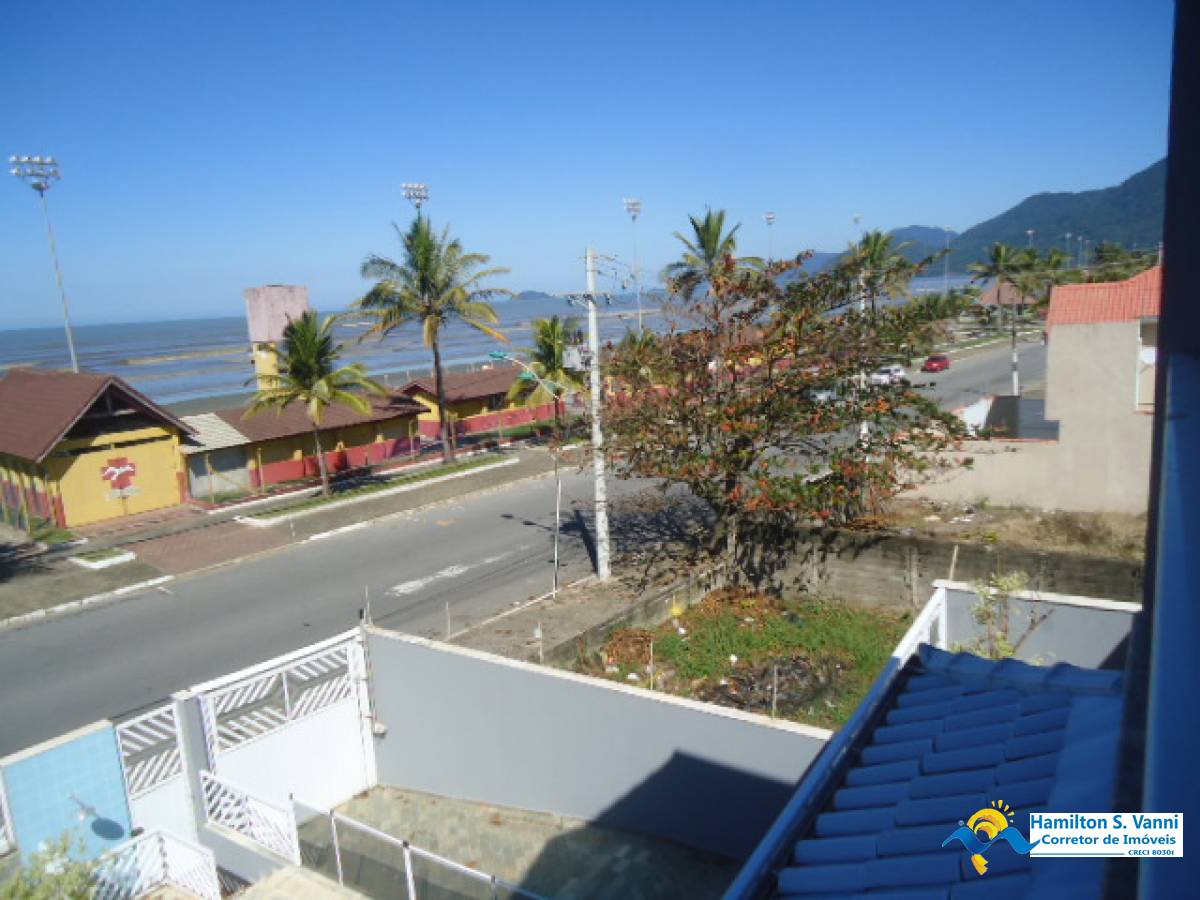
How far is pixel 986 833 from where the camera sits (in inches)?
141

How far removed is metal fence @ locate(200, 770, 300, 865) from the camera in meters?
9.23

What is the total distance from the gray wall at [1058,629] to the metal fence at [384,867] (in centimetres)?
575

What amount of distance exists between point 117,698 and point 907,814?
13.6 metres

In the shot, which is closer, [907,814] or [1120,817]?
[1120,817]

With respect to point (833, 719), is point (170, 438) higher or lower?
higher

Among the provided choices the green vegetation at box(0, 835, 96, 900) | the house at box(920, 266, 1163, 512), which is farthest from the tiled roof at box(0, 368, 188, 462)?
the house at box(920, 266, 1163, 512)

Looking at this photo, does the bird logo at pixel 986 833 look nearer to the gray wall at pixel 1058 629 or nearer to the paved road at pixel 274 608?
the gray wall at pixel 1058 629

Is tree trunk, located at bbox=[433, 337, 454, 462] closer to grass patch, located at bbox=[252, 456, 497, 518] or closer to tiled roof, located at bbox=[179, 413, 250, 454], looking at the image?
grass patch, located at bbox=[252, 456, 497, 518]

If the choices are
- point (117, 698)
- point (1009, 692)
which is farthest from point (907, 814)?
point (117, 698)

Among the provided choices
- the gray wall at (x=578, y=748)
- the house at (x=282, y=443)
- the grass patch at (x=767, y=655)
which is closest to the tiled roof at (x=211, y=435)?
the house at (x=282, y=443)

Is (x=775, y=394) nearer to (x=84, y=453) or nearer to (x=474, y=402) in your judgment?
(x=84, y=453)

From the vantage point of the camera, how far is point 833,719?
12.0m

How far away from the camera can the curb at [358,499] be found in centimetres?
2452

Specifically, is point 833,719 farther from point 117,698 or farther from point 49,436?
point 49,436
